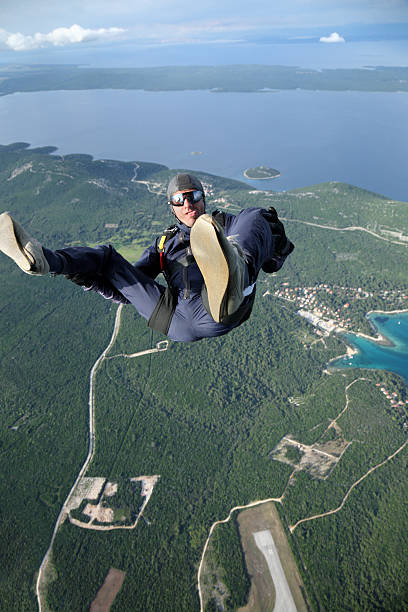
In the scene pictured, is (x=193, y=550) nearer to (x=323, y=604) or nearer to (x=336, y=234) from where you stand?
(x=323, y=604)

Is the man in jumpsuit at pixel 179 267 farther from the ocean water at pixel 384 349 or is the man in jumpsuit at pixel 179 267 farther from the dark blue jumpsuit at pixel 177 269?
the ocean water at pixel 384 349

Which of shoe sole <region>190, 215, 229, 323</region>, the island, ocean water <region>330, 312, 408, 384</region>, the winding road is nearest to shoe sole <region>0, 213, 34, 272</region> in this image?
shoe sole <region>190, 215, 229, 323</region>

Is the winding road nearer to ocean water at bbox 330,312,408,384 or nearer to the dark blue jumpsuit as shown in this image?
ocean water at bbox 330,312,408,384

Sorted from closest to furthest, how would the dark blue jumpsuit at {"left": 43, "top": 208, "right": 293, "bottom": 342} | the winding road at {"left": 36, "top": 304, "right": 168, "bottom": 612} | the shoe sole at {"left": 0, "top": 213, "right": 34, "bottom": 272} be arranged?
the shoe sole at {"left": 0, "top": 213, "right": 34, "bottom": 272} < the dark blue jumpsuit at {"left": 43, "top": 208, "right": 293, "bottom": 342} < the winding road at {"left": 36, "top": 304, "right": 168, "bottom": 612}

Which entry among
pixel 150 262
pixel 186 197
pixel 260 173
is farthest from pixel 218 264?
pixel 260 173

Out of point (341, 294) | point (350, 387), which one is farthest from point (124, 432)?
point (341, 294)

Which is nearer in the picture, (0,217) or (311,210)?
(0,217)

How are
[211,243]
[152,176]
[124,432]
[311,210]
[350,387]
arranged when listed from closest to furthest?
[211,243]
[124,432]
[350,387]
[311,210]
[152,176]
